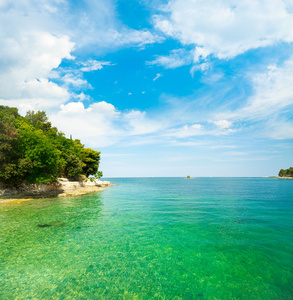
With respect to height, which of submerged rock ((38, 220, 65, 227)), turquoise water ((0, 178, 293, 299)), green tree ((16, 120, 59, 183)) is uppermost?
green tree ((16, 120, 59, 183))

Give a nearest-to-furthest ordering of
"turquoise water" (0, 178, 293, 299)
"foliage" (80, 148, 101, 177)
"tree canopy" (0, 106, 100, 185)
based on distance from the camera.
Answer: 1. "turquoise water" (0, 178, 293, 299)
2. "tree canopy" (0, 106, 100, 185)
3. "foliage" (80, 148, 101, 177)

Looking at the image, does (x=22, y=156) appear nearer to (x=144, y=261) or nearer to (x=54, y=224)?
(x=54, y=224)

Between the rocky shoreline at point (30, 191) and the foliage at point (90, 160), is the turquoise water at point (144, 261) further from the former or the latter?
the foliage at point (90, 160)

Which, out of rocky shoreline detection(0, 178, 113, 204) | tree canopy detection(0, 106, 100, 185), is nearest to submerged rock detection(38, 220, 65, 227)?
rocky shoreline detection(0, 178, 113, 204)

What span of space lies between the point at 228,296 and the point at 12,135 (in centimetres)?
3728

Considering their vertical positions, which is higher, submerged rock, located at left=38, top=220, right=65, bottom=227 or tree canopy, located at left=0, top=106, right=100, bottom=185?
tree canopy, located at left=0, top=106, right=100, bottom=185

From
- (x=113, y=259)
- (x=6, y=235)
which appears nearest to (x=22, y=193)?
A: (x=6, y=235)

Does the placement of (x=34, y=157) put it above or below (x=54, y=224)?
above

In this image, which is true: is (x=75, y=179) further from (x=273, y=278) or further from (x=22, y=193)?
(x=273, y=278)

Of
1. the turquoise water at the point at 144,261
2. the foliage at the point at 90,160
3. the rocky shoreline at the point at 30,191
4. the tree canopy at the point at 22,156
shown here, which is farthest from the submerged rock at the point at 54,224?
the foliage at the point at 90,160

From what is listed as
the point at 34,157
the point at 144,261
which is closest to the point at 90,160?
the point at 34,157

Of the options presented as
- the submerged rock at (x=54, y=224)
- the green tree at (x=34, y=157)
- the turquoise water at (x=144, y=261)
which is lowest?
the submerged rock at (x=54, y=224)

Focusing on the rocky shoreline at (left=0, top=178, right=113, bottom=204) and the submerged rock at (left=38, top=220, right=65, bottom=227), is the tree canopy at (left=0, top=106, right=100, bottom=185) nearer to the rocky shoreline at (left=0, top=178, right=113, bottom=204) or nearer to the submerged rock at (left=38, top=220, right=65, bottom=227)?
the rocky shoreline at (left=0, top=178, right=113, bottom=204)

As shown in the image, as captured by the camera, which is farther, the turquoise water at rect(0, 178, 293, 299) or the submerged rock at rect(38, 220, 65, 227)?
the submerged rock at rect(38, 220, 65, 227)
